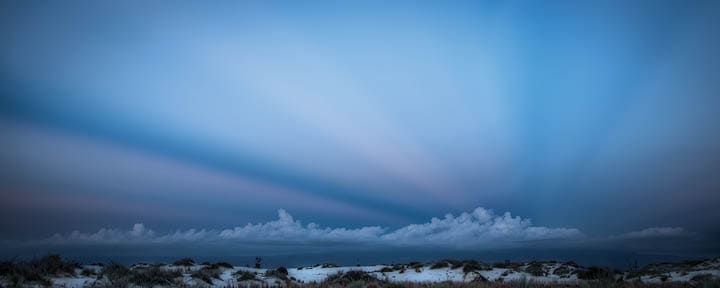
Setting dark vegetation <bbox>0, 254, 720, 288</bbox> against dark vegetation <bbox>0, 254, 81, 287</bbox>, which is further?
dark vegetation <bbox>0, 254, 81, 287</bbox>

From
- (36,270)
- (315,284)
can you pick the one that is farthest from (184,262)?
(315,284)

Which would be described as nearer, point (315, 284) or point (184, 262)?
point (315, 284)

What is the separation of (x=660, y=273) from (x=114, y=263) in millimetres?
36255

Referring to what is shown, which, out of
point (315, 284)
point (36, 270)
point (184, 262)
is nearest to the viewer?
point (315, 284)

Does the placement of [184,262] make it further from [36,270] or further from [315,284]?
[315,284]

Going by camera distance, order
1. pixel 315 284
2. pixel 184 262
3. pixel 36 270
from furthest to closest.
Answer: pixel 184 262 → pixel 36 270 → pixel 315 284

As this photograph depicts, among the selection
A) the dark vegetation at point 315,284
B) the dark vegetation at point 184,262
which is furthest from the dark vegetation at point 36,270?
the dark vegetation at point 184,262

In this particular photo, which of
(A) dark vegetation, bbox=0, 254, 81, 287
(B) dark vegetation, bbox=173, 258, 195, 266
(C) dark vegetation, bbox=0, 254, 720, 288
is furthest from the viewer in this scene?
(B) dark vegetation, bbox=173, 258, 195, 266

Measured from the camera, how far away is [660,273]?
100 feet

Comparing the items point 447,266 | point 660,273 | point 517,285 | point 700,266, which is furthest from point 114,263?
point 700,266

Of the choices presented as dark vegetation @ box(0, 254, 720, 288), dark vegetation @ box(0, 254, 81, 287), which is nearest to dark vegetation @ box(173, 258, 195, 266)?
dark vegetation @ box(0, 254, 720, 288)

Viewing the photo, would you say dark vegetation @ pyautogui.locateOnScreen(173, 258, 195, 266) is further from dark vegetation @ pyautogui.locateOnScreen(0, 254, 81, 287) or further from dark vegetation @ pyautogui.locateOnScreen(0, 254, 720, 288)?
dark vegetation @ pyautogui.locateOnScreen(0, 254, 81, 287)

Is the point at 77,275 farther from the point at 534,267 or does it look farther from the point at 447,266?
the point at 534,267

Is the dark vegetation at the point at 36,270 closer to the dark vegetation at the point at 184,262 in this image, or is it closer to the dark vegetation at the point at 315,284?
the dark vegetation at the point at 315,284
